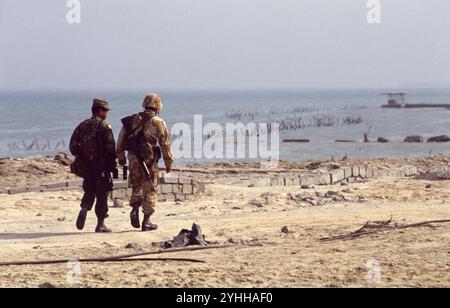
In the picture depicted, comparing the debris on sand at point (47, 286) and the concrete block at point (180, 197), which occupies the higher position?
the debris on sand at point (47, 286)

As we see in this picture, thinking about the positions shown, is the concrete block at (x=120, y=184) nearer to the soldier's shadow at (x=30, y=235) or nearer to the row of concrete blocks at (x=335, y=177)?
the soldier's shadow at (x=30, y=235)

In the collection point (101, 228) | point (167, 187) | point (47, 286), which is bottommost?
point (167, 187)

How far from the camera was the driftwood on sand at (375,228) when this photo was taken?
11305mm

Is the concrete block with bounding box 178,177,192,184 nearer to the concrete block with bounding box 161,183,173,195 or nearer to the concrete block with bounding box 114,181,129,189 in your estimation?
the concrete block with bounding box 161,183,173,195

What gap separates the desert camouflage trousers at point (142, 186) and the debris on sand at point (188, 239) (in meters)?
1.05

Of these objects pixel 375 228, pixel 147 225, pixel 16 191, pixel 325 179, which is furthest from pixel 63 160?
pixel 375 228

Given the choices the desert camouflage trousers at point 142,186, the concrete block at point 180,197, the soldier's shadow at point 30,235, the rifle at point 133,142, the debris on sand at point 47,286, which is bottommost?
the concrete block at point 180,197

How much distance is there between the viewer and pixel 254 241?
1128 centimetres

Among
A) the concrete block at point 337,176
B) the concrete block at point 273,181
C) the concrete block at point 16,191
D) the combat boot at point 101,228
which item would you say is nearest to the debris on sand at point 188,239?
the combat boot at point 101,228

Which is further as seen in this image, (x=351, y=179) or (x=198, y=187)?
(x=351, y=179)

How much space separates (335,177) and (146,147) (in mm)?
9563

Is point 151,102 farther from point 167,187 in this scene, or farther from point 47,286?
point 167,187
